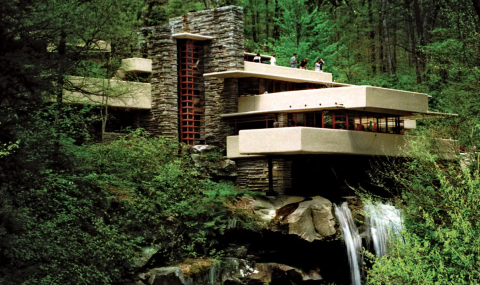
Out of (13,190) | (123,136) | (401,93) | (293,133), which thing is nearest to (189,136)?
(123,136)

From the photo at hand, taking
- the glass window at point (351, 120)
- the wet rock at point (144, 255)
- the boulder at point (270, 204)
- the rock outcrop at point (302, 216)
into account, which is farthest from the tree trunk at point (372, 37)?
the wet rock at point (144, 255)

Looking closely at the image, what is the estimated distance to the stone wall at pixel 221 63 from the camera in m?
35.0

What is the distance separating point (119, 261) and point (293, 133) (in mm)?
9733

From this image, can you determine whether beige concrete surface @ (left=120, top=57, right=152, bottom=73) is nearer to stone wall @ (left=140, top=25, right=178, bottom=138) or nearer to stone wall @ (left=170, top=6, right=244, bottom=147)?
stone wall @ (left=140, top=25, right=178, bottom=138)

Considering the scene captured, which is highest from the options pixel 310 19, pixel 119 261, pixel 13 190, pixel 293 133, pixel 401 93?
pixel 310 19

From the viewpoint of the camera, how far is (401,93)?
1309 inches

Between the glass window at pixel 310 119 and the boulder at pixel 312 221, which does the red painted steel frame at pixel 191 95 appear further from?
the boulder at pixel 312 221

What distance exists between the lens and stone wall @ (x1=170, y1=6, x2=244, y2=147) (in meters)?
35.0

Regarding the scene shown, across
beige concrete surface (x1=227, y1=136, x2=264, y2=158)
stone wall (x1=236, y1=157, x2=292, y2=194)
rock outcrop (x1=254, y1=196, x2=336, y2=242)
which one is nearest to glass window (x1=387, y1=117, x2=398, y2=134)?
stone wall (x1=236, y1=157, x2=292, y2=194)

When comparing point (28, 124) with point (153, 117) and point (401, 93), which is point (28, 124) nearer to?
point (153, 117)

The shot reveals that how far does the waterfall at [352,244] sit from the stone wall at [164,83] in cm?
1034

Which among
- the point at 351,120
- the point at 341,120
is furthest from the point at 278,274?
the point at 341,120

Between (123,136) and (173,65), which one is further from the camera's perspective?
(173,65)

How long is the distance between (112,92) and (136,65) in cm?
366
